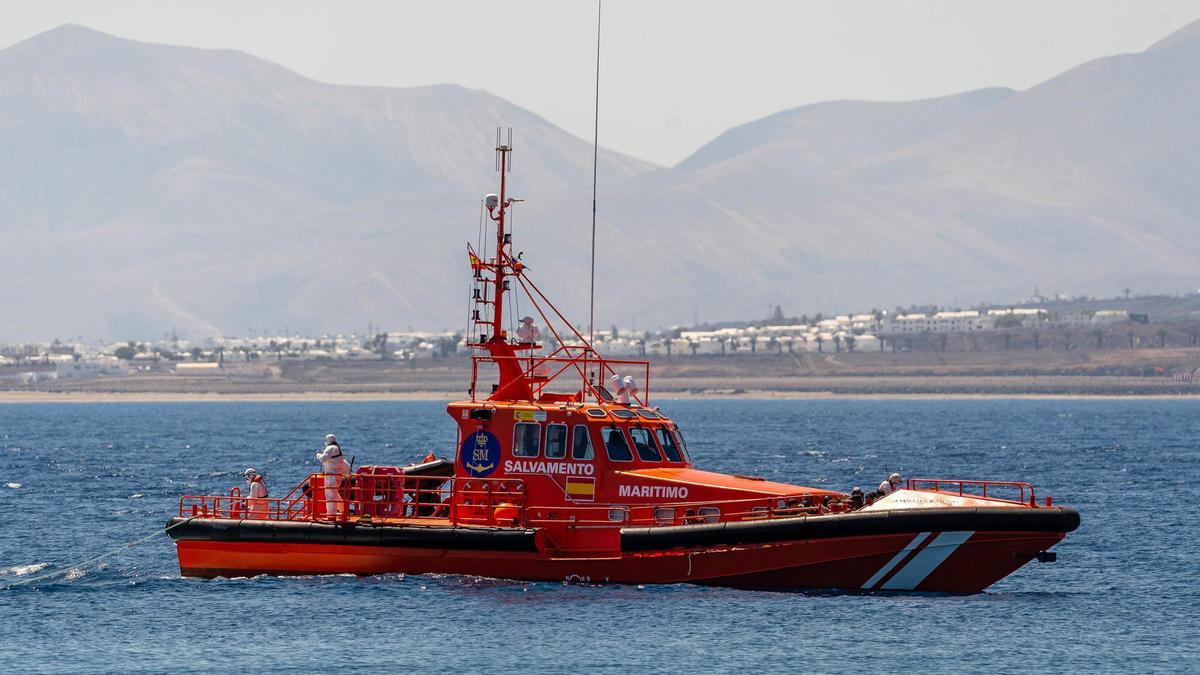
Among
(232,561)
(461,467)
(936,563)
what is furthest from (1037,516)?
(232,561)

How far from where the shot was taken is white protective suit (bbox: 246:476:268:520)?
27761mm

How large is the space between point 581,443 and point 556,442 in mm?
393

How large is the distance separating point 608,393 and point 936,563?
577 centimetres

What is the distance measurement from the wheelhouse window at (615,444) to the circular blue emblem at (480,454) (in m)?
1.71

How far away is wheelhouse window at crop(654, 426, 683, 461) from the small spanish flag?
4.22ft

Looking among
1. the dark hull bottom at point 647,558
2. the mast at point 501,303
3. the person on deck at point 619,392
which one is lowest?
the dark hull bottom at point 647,558

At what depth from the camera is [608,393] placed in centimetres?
2742

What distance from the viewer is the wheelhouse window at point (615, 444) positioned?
2642 cm

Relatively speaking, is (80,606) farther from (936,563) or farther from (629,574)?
(936,563)

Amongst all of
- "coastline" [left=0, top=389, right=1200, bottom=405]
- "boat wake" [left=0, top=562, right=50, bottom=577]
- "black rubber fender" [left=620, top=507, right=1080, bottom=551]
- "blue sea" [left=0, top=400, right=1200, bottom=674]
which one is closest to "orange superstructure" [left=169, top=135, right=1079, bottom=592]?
"black rubber fender" [left=620, top=507, right=1080, bottom=551]

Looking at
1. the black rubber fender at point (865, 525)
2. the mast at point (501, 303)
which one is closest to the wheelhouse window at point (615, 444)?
the black rubber fender at point (865, 525)

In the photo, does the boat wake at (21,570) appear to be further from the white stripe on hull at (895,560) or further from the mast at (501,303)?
the white stripe on hull at (895,560)

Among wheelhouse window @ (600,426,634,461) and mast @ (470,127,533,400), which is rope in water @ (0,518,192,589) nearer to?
mast @ (470,127,533,400)

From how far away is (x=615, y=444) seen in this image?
86.8ft
